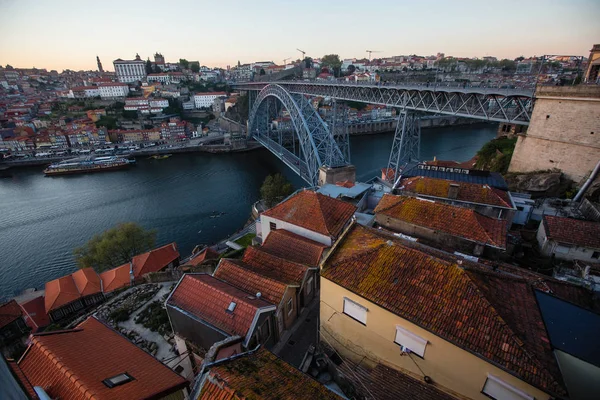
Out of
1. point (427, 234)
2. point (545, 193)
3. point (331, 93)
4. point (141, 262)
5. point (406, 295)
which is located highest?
point (331, 93)

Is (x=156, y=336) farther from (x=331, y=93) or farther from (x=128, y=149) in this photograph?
(x=128, y=149)

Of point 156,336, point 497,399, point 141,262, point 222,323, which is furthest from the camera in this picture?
point 141,262

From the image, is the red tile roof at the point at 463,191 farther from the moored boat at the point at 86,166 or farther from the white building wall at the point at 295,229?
the moored boat at the point at 86,166

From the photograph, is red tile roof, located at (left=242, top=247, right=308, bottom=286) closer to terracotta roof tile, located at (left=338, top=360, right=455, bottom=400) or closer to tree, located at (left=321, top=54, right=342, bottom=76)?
terracotta roof tile, located at (left=338, top=360, right=455, bottom=400)

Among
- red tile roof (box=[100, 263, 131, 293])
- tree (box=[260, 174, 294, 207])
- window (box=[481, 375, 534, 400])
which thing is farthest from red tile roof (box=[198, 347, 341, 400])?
tree (box=[260, 174, 294, 207])

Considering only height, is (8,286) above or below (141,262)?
below

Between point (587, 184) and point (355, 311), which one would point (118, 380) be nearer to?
point (355, 311)

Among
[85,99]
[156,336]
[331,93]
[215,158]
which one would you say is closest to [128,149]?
[215,158]
